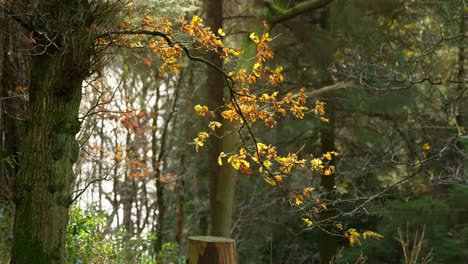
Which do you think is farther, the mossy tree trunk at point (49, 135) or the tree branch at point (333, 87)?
the tree branch at point (333, 87)

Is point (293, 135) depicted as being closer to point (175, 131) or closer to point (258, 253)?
point (258, 253)

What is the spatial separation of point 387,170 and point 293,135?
7.67 feet

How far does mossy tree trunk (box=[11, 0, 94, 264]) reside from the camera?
545 cm

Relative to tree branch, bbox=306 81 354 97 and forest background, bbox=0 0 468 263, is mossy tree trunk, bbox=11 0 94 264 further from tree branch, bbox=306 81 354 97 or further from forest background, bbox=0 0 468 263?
tree branch, bbox=306 81 354 97

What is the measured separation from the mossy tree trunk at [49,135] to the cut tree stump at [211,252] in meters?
1.80

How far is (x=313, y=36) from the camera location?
42.8ft

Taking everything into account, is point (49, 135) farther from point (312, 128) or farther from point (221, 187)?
point (312, 128)

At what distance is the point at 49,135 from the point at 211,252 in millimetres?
2101

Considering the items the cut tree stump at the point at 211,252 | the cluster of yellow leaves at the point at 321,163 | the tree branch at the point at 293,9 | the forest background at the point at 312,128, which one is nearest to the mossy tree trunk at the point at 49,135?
the forest background at the point at 312,128

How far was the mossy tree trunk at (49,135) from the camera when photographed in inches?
215

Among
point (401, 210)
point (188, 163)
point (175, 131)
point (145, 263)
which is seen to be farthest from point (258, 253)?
point (145, 263)

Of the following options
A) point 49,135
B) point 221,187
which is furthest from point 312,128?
point 49,135

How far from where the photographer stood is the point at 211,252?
4.17 meters

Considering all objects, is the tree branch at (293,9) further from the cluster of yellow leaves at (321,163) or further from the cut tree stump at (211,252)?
the cut tree stump at (211,252)
